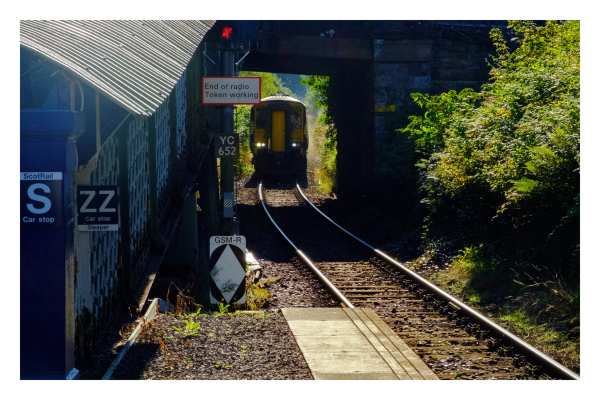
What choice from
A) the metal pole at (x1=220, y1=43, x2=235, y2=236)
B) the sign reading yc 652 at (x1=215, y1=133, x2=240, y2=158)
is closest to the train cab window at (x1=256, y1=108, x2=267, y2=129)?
the metal pole at (x1=220, y1=43, x2=235, y2=236)

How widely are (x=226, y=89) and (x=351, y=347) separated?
432 centimetres

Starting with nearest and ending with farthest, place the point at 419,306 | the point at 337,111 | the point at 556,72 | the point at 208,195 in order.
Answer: the point at 419,306
the point at 556,72
the point at 208,195
the point at 337,111

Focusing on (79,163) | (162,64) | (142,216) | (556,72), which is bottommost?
(142,216)

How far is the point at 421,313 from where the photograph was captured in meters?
8.58

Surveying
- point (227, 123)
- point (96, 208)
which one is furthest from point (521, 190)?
point (96, 208)

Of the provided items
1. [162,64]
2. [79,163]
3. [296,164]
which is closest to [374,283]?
[162,64]

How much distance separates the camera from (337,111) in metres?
23.6

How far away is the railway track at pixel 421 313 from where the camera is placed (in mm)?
6184

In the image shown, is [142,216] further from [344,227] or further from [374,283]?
[344,227]

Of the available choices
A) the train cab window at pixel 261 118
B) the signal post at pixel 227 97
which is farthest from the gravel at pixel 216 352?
the train cab window at pixel 261 118

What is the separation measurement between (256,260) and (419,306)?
469cm

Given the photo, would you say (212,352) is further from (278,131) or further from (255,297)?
(278,131)

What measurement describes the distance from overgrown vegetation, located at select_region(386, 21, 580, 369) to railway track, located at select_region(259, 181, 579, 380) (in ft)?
1.65

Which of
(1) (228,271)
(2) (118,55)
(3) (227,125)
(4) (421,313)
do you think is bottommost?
(4) (421,313)
